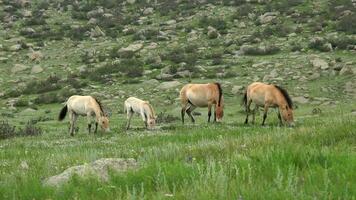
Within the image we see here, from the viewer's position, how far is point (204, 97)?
2259cm

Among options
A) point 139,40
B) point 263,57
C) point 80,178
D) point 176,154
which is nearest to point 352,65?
point 263,57

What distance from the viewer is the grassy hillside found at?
554 cm

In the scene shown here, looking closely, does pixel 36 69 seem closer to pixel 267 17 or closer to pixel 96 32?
pixel 96 32

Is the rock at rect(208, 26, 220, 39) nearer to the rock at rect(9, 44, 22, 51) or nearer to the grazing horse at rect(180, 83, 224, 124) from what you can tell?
the rock at rect(9, 44, 22, 51)

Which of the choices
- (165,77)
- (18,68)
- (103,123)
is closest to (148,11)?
(18,68)

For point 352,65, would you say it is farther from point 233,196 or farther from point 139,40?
point 233,196

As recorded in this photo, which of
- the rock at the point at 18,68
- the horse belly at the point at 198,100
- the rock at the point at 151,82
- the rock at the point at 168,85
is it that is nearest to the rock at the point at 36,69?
the rock at the point at 18,68

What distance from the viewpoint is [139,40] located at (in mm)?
41781

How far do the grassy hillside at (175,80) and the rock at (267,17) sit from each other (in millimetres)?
141

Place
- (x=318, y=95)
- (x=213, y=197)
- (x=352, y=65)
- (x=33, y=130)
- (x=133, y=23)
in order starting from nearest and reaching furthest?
(x=213, y=197)
(x=33, y=130)
(x=318, y=95)
(x=352, y=65)
(x=133, y=23)

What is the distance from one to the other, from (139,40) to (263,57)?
Result: 36.6 ft

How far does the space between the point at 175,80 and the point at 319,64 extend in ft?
28.6

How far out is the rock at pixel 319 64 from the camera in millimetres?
31531

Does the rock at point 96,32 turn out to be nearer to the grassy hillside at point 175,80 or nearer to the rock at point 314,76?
the grassy hillside at point 175,80
